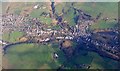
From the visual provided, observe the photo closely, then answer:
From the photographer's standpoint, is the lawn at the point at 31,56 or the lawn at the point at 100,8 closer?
the lawn at the point at 31,56

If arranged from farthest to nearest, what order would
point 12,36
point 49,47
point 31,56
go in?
point 12,36 → point 49,47 → point 31,56

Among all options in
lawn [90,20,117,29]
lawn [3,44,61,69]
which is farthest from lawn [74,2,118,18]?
lawn [3,44,61,69]

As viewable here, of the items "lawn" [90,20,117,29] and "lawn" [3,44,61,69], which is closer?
"lawn" [3,44,61,69]

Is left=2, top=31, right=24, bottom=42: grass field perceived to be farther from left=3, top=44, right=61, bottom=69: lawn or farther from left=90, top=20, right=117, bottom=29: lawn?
left=90, top=20, right=117, bottom=29: lawn

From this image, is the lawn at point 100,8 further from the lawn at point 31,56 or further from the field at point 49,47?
the lawn at point 31,56

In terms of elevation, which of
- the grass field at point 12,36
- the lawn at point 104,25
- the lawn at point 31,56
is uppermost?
the lawn at point 104,25

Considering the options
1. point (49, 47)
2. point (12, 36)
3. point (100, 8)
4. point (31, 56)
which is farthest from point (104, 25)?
point (12, 36)

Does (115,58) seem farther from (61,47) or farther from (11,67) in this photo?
(11,67)

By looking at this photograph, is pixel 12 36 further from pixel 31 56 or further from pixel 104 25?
pixel 104 25

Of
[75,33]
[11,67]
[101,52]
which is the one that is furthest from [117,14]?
[11,67]

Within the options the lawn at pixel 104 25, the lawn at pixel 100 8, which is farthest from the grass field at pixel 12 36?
the lawn at pixel 100 8

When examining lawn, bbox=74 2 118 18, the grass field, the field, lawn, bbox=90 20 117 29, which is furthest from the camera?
lawn, bbox=74 2 118 18
